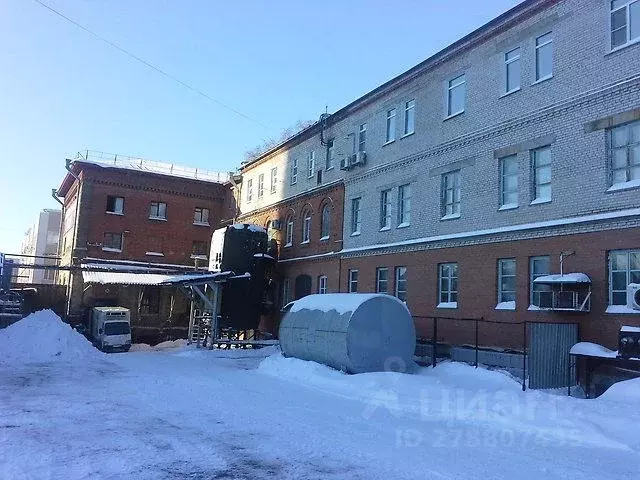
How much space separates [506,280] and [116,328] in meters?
19.7

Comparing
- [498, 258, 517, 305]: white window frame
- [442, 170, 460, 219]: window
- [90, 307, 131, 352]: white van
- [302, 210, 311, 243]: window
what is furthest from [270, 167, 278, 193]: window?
[498, 258, 517, 305]: white window frame

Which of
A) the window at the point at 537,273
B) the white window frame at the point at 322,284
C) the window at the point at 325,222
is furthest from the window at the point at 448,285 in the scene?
the window at the point at 325,222

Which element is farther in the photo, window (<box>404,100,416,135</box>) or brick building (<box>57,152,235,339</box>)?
brick building (<box>57,152,235,339</box>)

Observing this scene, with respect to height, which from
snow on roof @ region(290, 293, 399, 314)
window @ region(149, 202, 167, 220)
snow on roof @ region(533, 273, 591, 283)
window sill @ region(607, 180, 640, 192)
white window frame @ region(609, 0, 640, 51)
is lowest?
snow on roof @ region(290, 293, 399, 314)

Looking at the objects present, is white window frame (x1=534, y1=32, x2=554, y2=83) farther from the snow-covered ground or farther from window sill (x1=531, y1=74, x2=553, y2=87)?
Result: the snow-covered ground

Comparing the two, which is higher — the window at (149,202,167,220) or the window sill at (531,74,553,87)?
the window sill at (531,74,553,87)

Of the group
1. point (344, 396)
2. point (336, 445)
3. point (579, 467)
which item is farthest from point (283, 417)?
point (579, 467)

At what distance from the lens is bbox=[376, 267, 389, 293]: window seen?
23172 millimetres

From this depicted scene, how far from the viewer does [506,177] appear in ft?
58.4

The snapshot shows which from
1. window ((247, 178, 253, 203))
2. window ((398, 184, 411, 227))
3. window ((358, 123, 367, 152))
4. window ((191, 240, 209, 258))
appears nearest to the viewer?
window ((398, 184, 411, 227))

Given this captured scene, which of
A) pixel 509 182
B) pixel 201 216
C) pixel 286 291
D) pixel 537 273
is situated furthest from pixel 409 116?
pixel 201 216

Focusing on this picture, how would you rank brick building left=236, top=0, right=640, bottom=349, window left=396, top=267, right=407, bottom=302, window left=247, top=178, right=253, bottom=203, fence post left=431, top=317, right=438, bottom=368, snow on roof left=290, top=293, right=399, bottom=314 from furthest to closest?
window left=247, top=178, right=253, bottom=203 < window left=396, top=267, right=407, bottom=302 < fence post left=431, top=317, right=438, bottom=368 < snow on roof left=290, top=293, right=399, bottom=314 < brick building left=236, top=0, right=640, bottom=349

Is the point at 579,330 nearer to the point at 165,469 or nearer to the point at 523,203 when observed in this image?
the point at 523,203

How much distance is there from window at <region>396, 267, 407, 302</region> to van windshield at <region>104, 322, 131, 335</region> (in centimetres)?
1458
